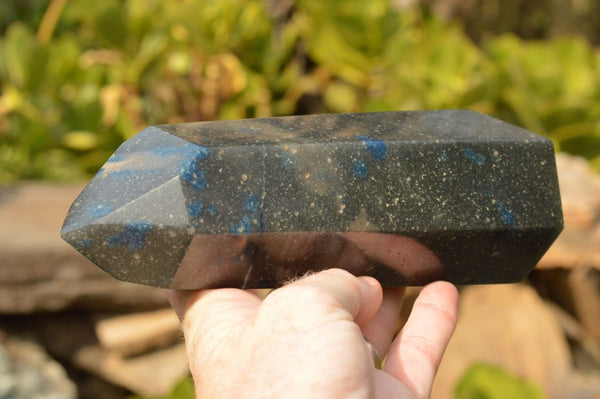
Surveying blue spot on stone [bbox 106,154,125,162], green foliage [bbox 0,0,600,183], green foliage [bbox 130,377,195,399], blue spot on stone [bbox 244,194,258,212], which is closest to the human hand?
blue spot on stone [bbox 244,194,258,212]

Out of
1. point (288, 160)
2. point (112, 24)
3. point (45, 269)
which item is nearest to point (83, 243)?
point (288, 160)

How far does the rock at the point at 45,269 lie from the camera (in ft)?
5.85

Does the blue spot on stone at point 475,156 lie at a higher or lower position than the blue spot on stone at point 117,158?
higher

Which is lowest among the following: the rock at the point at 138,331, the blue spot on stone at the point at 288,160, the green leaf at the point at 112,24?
the rock at the point at 138,331

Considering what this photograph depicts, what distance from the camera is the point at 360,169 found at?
91 cm

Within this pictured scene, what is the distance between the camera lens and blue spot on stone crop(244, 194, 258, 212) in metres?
0.87

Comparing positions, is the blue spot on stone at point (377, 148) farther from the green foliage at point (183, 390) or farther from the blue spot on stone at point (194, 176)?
the green foliage at point (183, 390)

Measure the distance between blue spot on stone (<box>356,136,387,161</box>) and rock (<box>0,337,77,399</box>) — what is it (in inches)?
54.0

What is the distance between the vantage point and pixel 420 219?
0.93 meters

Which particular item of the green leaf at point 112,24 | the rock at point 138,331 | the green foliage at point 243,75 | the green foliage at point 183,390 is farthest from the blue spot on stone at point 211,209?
the green leaf at point 112,24

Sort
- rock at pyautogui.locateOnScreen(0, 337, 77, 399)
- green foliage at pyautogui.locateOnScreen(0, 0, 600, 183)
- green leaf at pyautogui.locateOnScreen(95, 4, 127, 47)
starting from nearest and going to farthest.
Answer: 1. rock at pyautogui.locateOnScreen(0, 337, 77, 399)
2. green foliage at pyautogui.locateOnScreen(0, 0, 600, 183)
3. green leaf at pyautogui.locateOnScreen(95, 4, 127, 47)

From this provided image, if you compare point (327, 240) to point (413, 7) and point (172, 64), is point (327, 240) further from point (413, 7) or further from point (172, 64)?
point (413, 7)

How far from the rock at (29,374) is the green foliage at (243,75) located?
0.61 metres

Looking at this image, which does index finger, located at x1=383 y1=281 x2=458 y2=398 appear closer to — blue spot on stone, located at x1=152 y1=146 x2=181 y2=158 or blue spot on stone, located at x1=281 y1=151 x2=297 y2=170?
blue spot on stone, located at x1=281 y1=151 x2=297 y2=170
